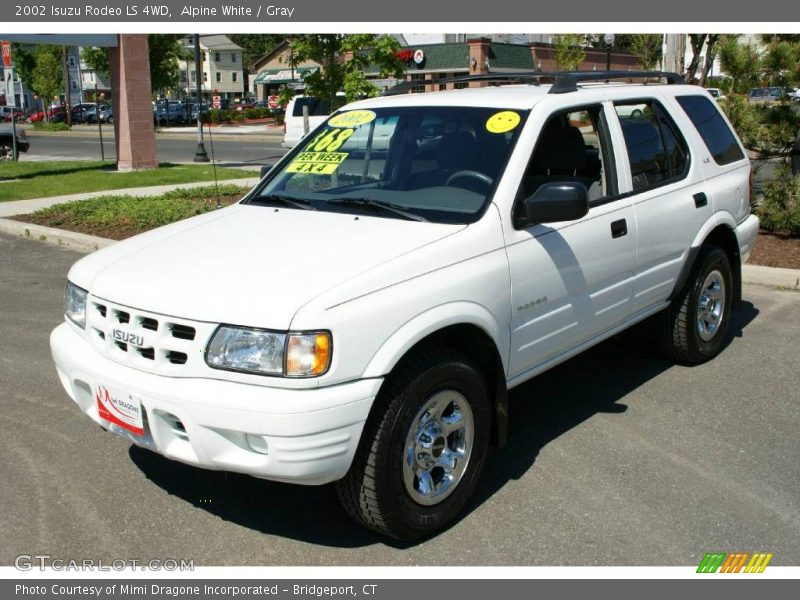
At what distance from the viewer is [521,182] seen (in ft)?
13.7

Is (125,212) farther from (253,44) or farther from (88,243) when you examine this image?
(253,44)

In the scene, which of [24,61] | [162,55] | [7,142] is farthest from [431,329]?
[24,61]

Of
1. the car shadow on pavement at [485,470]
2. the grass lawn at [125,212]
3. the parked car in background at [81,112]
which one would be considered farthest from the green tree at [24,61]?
the car shadow on pavement at [485,470]

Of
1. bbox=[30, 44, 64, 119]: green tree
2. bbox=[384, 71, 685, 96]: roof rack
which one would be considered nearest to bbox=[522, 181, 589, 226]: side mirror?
bbox=[384, 71, 685, 96]: roof rack

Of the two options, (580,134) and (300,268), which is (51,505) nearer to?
(300,268)

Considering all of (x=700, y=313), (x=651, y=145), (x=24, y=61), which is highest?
(x=24, y=61)

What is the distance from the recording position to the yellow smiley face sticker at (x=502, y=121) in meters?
4.37

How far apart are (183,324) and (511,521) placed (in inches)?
67.4

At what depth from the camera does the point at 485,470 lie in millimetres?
4398

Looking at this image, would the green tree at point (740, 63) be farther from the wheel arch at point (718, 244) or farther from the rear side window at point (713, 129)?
the wheel arch at point (718, 244)

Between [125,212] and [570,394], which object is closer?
[570,394]

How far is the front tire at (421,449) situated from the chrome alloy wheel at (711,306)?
2.54m

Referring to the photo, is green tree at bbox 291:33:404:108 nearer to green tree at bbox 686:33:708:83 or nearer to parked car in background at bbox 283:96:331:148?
parked car in background at bbox 283:96:331:148

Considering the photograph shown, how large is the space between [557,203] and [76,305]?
7.52 ft
